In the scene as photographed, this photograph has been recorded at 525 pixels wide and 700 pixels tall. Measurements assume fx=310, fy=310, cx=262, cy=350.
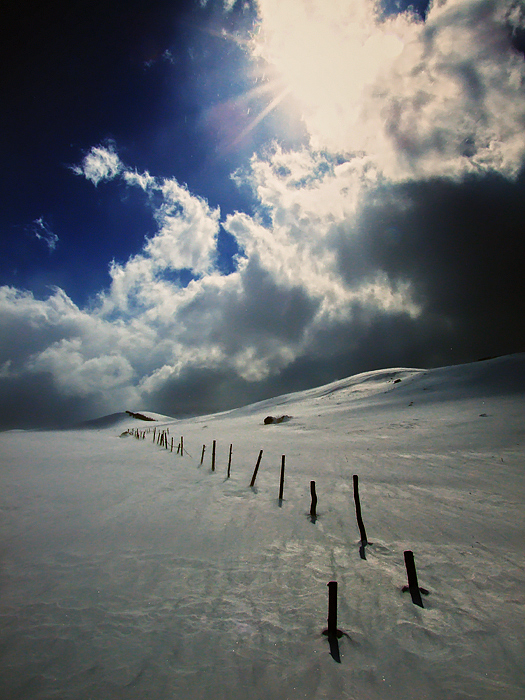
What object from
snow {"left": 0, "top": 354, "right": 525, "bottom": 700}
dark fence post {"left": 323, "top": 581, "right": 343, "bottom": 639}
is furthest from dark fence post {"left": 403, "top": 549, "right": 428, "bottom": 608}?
dark fence post {"left": 323, "top": 581, "right": 343, "bottom": 639}

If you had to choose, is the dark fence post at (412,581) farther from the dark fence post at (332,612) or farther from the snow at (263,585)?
the dark fence post at (332,612)

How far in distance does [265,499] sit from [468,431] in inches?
604

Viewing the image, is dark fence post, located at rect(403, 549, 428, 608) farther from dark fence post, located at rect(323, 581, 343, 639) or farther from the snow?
dark fence post, located at rect(323, 581, 343, 639)

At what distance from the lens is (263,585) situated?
6.74 meters

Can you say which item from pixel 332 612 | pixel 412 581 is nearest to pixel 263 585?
pixel 332 612

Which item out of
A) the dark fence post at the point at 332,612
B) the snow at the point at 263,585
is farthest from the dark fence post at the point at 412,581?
the dark fence post at the point at 332,612

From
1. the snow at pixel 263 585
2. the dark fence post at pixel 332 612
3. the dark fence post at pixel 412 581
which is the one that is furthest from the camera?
the dark fence post at pixel 412 581

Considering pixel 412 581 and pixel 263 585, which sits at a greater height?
pixel 412 581

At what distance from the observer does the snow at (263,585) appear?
4.59 metres

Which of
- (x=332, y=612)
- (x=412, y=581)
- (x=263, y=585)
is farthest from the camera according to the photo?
(x=263, y=585)

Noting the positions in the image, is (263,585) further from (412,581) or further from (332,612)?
(412,581)

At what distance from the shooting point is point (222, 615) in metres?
5.84

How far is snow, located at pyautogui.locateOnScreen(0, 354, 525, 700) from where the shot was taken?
459 cm

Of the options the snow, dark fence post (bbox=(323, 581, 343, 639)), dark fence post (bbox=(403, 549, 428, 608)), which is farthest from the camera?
dark fence post (bbox=(403, 549, 428, 608))
